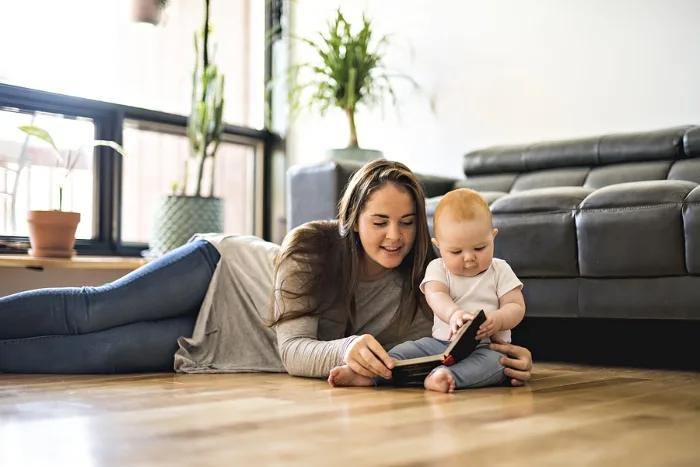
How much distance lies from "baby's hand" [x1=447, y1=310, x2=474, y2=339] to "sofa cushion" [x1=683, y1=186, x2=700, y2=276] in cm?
86

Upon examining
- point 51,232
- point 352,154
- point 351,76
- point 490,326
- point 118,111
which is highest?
point 351,76

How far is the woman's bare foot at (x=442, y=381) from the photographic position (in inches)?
67.5

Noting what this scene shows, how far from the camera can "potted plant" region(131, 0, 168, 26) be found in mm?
3781

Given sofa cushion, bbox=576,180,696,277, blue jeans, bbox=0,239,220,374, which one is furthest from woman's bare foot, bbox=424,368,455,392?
sofa cushion, bbox=576,180,696,277

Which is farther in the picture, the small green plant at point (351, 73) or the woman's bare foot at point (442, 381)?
the small green plant at point (351, 73)

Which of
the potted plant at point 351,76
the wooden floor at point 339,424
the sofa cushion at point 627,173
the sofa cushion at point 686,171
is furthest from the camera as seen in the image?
the potted plant at point 351,76

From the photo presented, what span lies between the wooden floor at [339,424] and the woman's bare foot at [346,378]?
4cm

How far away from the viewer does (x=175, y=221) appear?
12.1ft

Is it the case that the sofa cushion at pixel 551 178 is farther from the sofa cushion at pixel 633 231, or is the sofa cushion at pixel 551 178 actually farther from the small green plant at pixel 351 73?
the small green plant at pixel 351 73

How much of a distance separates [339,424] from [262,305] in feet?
3.00

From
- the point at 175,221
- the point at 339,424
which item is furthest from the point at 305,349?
the point at 175,221

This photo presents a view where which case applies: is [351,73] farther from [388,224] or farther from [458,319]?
[458,319]

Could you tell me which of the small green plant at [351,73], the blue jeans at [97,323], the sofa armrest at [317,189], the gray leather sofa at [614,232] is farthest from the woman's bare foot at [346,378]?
the small green plant at [351,73]

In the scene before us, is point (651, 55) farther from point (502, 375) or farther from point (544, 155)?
point (502, 375)
